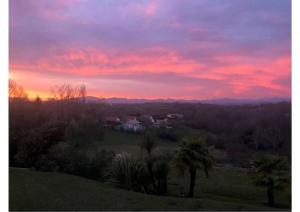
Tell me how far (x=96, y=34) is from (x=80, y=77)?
1817 mm

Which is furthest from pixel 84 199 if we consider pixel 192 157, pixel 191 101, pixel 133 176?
pixel 191 101

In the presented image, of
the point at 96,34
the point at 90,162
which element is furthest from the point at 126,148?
the point at 96,34

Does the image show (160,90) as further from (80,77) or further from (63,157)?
(63,157)

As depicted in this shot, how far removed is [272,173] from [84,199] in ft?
10.9

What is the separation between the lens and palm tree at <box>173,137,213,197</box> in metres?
7.69

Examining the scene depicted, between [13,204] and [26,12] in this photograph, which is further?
[26,12]

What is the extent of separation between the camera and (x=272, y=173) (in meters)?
7.55

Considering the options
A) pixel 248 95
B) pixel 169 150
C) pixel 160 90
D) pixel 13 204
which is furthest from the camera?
pixel 160 90

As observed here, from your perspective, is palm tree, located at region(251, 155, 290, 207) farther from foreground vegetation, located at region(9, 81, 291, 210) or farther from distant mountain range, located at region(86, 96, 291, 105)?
distant mountain range, located at region(86, 96, 291, 105)

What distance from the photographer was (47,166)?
957 cm

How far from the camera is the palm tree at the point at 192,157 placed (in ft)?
25.2

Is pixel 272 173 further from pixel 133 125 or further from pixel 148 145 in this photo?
pixel 133 125

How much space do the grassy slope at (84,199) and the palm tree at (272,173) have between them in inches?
20.5
